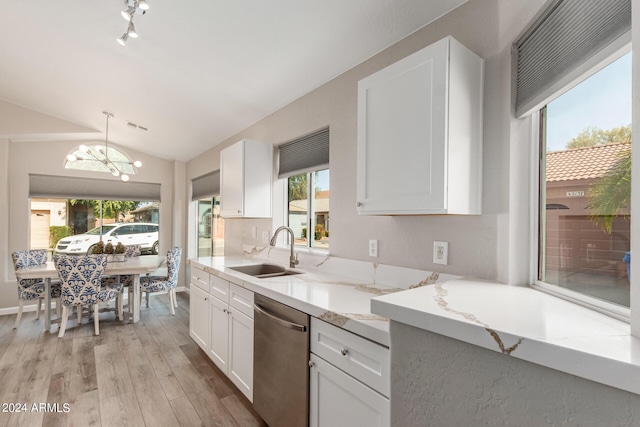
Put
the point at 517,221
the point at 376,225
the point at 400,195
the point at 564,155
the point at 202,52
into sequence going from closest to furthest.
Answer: the point at 564,155 < the point at 517,221 < the point at 400,195 < the point at 376,225 < the point at 202,52

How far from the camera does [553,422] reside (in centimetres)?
69

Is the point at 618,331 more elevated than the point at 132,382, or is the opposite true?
the point at 618,331

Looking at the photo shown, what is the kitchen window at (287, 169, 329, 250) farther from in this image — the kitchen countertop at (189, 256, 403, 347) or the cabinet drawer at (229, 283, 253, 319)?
the cabinet drawer at (229, 283, 253, 319)

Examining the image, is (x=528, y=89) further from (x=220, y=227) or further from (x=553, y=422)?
(x=220, y=227)

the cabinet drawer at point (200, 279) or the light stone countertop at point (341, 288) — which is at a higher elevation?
the light stone countertop at point (341, 288)

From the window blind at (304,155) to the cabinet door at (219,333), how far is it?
1.31m

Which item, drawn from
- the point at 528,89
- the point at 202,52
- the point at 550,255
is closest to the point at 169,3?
the point at 202,52

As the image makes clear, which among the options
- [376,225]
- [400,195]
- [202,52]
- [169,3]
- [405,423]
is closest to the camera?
[405,423]

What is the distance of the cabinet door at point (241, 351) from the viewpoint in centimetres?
205

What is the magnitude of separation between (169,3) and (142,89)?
4.96ft

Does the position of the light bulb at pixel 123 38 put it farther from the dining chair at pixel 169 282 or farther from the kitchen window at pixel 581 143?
the dining chair at pixel 169 282

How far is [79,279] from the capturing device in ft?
11.4

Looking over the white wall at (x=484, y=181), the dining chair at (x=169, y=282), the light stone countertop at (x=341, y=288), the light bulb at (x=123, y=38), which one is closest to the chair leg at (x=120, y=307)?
the dining chair at (x=169, y=282)

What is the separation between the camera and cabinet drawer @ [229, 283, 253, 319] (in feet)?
6.74
